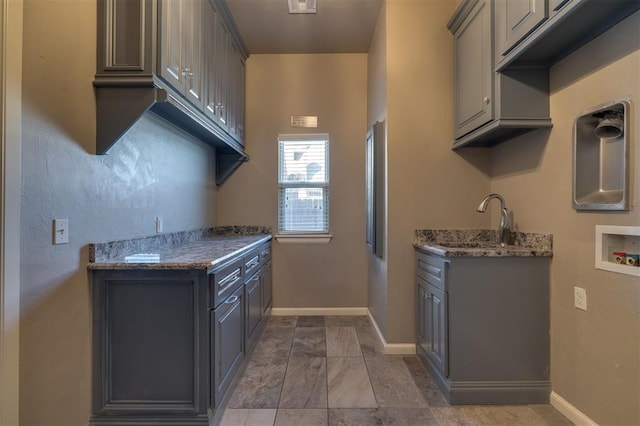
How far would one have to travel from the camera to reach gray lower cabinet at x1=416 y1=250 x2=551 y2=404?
1898 mm

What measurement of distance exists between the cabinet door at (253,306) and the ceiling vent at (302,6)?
7.96 ft

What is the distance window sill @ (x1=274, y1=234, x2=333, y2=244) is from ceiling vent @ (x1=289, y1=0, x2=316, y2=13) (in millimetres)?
2240

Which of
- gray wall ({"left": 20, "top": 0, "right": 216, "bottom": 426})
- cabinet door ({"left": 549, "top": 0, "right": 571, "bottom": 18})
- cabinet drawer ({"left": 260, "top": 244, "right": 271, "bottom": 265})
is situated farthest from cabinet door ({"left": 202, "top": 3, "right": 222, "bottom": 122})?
cabinet door ({"left": 549, "top": 0, "right": 571, "bottom": 18})

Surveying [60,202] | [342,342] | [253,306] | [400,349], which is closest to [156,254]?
[60,202]

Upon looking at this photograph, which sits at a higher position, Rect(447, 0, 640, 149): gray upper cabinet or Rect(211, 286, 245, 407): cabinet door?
Rect(447, 0, 640, 149): gray upper cabinet

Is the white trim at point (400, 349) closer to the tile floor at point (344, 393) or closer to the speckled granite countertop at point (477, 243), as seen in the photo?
the tile floor at point (344, 393)

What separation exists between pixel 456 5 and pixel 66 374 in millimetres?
3613

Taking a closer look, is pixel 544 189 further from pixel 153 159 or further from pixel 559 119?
pixel 153 159

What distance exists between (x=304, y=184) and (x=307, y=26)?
1618mm

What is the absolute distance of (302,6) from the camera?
9.04 ft

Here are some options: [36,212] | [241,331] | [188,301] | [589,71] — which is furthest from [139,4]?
[589,71]

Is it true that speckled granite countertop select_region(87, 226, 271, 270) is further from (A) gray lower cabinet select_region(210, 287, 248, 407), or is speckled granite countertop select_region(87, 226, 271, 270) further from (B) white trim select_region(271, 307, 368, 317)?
(B) white trim select_region(271, 307, 368, 317)

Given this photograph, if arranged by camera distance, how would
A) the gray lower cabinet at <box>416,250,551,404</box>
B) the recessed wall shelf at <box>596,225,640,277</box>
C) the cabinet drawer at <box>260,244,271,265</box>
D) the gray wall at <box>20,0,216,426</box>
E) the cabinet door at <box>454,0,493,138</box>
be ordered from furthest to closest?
the cabinet drawer at <box>260,244,271,265</box> < the cabinet door at <box>454,0,493,138</box> < the gray lower cabinet at <box>416,250,551,404</box> < the recessed wall shelf at <box>596,225,640,277</box> < the gray wall at <box>20,0,216,426</box>

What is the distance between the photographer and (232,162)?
3488 mm
